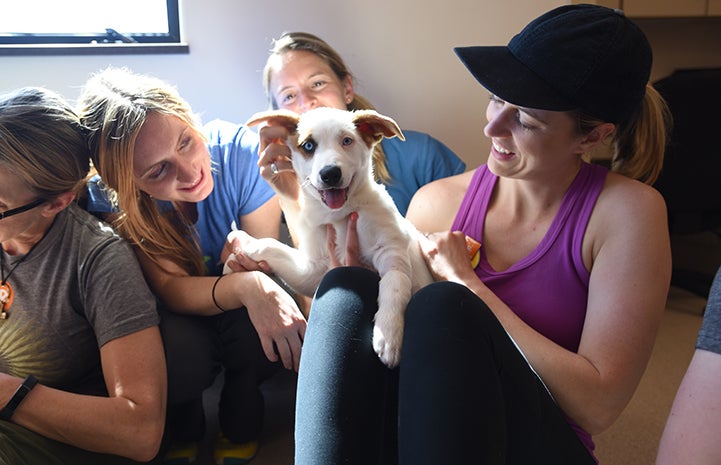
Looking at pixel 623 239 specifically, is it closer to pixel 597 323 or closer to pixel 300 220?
pixel 597 323

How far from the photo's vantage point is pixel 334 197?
4.37ft

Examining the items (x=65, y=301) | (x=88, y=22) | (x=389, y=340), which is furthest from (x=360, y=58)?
(x=389, y=340)

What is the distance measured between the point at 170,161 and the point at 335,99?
0.63 m

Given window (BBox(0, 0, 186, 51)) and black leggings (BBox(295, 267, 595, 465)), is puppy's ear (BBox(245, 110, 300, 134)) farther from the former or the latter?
window (BBox(0, 0, 186, 51))

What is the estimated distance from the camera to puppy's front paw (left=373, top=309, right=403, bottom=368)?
1068mm

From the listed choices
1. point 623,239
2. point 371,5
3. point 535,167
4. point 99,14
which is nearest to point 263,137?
point 535,167

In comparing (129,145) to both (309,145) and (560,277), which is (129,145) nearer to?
(309,145)

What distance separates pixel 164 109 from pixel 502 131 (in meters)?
0.81

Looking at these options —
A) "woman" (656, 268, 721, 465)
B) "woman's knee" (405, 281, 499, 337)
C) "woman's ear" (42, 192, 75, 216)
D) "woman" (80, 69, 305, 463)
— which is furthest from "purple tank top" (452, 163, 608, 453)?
"woman's ear" (42, 192, 75, 216)

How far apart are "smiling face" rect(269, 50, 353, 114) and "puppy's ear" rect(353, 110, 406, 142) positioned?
20.4 inches

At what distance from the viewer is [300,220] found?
5.02 ft

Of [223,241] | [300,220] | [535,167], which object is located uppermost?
[535,167]

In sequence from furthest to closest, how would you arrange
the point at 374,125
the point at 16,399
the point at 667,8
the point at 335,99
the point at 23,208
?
the point at 667,8 → the point at 335,99 → the point at 374,125 → the point at 23,208 → the point at 16,399

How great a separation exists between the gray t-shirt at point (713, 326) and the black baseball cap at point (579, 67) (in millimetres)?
462
